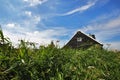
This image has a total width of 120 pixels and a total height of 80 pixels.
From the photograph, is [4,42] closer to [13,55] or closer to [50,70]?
[13,55]

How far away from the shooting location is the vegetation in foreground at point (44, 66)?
429 centimetres

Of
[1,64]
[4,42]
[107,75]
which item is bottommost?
[107,75]

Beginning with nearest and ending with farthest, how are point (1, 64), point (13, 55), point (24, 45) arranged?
point (1, 64) < point (13, 55) < point (24, 45)

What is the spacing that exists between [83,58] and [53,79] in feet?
5.89

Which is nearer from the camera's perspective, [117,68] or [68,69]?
[68,69]

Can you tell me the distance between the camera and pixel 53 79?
14.4 feet

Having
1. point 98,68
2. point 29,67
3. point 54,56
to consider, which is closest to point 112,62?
point 98,68

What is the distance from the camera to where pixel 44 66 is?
4738 mm

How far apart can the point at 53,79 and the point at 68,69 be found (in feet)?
1.77

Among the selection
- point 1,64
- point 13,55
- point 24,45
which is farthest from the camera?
point 24,45

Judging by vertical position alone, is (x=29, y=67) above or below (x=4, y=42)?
below

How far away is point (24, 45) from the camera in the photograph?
5016mm

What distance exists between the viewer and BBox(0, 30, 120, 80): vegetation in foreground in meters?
4.29

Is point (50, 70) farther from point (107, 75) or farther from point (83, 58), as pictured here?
point (83, 58)
